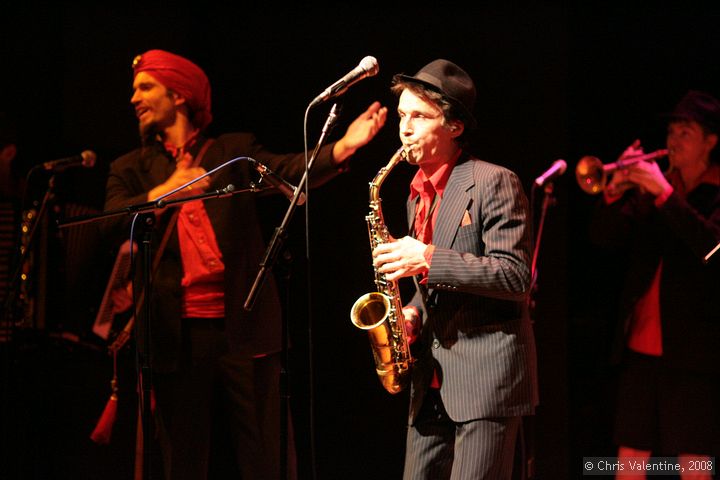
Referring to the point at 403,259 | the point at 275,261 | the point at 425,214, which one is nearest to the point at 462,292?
the point at 403,259

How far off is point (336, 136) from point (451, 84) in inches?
65.0

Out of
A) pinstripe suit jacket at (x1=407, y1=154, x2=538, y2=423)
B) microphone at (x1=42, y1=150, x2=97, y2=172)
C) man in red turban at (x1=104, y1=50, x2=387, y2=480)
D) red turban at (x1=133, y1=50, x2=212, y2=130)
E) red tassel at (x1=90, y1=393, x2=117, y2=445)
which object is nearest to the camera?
pinstripe suit jacket at (x1=407, y1=154, x2=538, y2=423)

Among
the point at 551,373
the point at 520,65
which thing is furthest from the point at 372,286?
the point at 520,65

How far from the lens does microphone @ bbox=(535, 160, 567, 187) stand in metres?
3.69

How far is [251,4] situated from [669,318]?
2.76 meters

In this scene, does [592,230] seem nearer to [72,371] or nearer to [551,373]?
[551,373]

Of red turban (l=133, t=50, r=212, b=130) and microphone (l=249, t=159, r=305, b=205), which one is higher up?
red turban (l=133, t=50, r=212, b=130)

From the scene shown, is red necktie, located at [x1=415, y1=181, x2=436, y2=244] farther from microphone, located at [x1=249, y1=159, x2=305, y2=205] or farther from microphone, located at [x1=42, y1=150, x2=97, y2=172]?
microphone, located at [x1=42, y1=150, x2=97, y2=172]

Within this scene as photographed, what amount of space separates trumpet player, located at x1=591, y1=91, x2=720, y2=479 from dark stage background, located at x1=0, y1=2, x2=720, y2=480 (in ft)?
1.00

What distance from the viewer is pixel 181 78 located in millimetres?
3645

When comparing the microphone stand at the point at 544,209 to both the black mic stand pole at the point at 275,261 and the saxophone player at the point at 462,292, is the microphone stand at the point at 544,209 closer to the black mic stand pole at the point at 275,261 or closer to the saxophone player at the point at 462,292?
the saxophone player at the point at 462,292

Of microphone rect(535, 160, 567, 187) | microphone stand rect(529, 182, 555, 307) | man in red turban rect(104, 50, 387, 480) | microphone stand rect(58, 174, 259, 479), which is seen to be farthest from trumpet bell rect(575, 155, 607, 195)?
microphone stand rect(58, 174, 259, 479)

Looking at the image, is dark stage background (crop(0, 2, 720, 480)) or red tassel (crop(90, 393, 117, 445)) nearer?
red tassel (crop(90, 393, 117, 445))

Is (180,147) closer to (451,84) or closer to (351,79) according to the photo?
(351,79)
